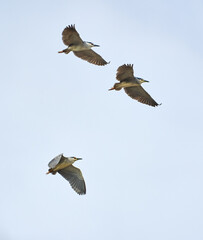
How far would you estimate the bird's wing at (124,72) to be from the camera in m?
34.3

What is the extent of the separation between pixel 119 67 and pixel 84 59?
173 inches

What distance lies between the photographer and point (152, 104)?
37500mm

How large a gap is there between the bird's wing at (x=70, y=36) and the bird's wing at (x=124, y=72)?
10.4 ft

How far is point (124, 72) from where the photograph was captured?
34656 mm

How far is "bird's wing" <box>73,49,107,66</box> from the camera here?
38062 mm

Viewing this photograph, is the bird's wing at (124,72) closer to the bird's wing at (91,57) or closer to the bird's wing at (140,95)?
the bird's wing at (140,95)

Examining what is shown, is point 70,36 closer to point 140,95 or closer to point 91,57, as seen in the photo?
point 91,57

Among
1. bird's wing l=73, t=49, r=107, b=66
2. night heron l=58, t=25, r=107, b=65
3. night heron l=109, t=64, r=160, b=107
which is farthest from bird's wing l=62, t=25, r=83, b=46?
night heron l=109, t=64, r=160, b=107

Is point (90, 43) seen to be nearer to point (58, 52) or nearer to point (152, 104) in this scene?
point (58, 52)

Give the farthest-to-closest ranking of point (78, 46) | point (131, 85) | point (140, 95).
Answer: point (140, 95)
point (78, 46)
point (131, 85)

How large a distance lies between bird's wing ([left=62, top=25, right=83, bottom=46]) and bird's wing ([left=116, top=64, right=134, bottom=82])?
10.4 feet

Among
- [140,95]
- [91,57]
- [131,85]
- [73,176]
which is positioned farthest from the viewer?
[91,57]

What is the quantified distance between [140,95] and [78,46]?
430 centimetres

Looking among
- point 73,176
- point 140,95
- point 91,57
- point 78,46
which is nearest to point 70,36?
point 78,46
